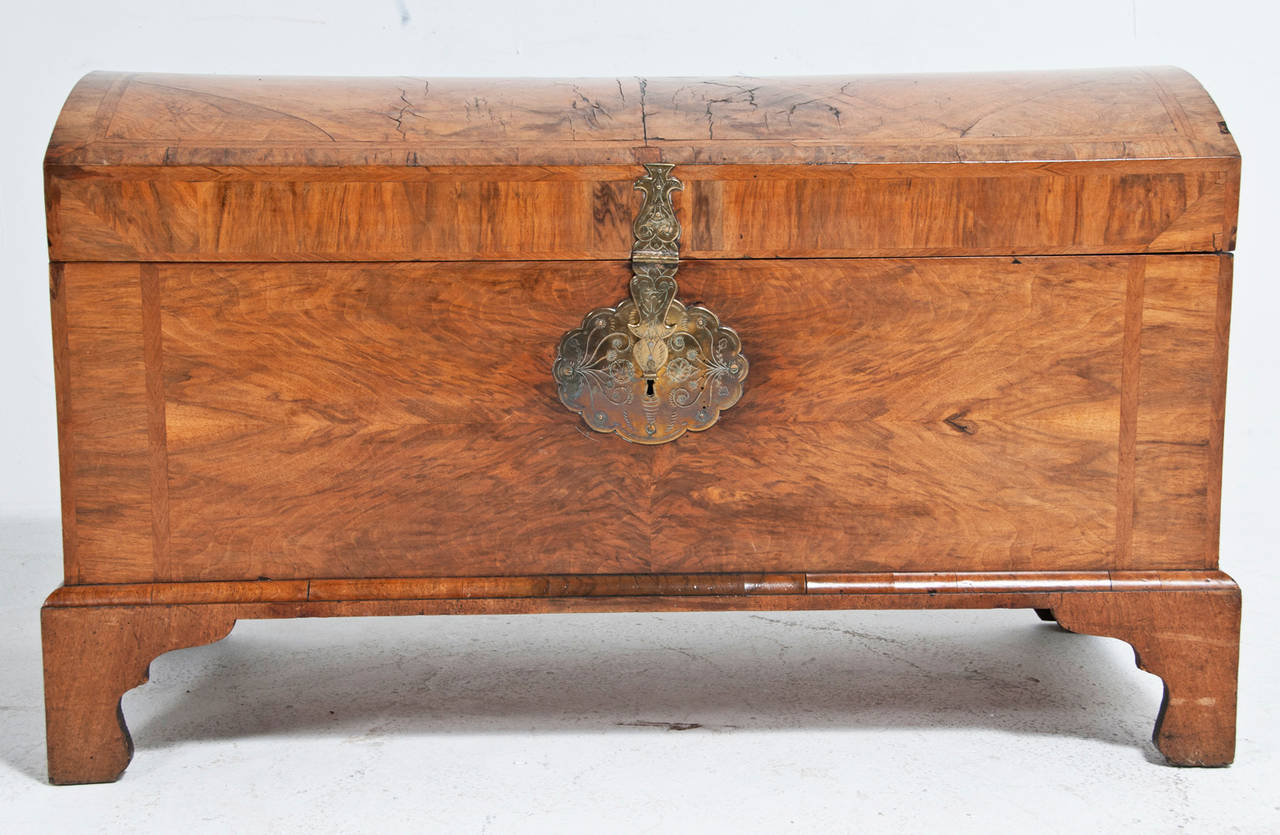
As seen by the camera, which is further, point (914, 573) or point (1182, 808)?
point (914, 573)

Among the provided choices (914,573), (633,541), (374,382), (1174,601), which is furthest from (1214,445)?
(374,382)

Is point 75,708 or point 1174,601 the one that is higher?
point 1174,601

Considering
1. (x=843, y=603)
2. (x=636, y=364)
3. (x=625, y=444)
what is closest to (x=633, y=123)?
(x=636, y=364)

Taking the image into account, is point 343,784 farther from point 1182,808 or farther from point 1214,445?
point 1214,445

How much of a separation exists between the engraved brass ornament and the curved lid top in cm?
22

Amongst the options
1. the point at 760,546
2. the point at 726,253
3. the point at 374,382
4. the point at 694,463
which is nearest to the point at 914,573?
the point at 760,546

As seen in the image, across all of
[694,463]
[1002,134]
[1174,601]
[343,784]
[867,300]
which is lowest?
[343,784]

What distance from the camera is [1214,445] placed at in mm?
2105

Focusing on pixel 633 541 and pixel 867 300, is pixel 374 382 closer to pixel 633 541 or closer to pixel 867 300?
pixel 633 541

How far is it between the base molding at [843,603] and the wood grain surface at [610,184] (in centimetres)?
50

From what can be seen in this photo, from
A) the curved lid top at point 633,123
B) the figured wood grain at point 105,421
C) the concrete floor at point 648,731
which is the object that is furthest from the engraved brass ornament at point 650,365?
the figured wood grain at point 105,421

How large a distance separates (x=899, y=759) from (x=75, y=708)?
4.13 ft

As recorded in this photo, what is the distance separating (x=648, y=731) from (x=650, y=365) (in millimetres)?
613

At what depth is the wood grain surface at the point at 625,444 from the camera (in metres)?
2.07
